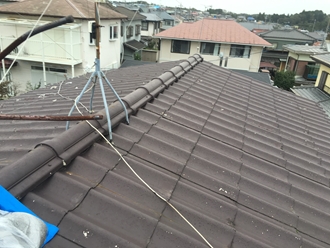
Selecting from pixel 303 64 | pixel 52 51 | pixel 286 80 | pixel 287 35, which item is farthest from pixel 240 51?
pixel 287 35

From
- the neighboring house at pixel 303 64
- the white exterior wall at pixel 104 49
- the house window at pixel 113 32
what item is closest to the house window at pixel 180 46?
the white exterior wall at pixel 104 49

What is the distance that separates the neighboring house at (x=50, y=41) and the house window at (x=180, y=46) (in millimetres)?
8638

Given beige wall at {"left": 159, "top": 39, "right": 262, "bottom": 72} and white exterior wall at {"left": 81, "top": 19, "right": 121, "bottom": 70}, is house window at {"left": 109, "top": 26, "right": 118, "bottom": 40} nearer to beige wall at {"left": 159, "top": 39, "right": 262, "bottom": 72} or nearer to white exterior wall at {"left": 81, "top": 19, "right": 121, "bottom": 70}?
white exterior wall at {"left": 81, "top": 19, "right": 121, "bottom": 70}

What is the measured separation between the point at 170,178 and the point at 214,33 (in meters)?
25.6

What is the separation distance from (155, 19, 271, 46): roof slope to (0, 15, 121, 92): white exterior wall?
8902 mm

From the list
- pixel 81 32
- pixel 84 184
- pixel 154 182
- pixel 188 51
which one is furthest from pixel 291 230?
pixel 188 51

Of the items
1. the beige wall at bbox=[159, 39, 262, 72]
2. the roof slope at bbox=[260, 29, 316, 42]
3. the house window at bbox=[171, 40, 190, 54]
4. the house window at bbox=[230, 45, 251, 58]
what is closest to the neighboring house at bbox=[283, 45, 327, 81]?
the beige wall at bbox=[159, 39, 262, 72]

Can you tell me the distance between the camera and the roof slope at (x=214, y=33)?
24.9 m

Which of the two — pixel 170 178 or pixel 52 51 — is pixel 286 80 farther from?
pixel 170 178

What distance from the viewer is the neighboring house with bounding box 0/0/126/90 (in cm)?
1647

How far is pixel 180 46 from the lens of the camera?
26297mm

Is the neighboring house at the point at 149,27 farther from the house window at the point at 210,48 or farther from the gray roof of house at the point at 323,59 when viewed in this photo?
the gray roof of house at the point at 323,59

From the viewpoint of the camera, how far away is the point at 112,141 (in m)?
2.81

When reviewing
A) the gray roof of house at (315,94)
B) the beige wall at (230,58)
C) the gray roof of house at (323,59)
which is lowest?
the gray roof of house at (315,94)
